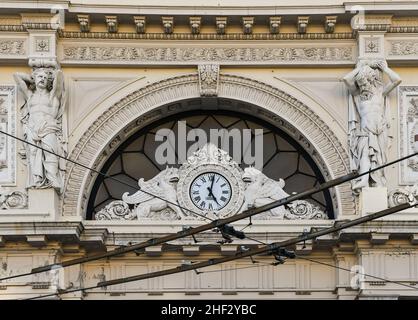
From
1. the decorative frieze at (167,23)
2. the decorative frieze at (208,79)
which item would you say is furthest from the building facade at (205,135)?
the decorative frieze at (167,23)

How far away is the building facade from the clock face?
24 millimetres

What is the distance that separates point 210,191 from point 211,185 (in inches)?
4.9

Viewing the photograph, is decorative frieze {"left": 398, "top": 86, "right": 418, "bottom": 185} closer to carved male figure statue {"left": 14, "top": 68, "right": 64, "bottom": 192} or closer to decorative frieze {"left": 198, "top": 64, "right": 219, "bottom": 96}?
decorative frieze {"left": 198, "top": 64, "right": 219, "bottom": 96}

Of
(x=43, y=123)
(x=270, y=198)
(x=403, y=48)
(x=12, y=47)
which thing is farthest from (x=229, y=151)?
(x=12, y=47)

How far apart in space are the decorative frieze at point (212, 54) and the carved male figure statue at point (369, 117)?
62 centimetres

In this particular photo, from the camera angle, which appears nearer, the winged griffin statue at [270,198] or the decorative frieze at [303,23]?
the winged griffin statue at [270,198]

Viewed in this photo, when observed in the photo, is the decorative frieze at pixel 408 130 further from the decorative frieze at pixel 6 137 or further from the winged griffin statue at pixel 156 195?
the decorative frieze at pixel 6 137

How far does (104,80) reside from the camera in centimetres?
3075

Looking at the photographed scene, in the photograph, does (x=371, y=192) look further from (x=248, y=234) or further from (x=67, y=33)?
(x=67, y=33)

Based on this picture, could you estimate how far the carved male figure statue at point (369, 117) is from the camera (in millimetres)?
29891

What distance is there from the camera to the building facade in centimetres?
2978
